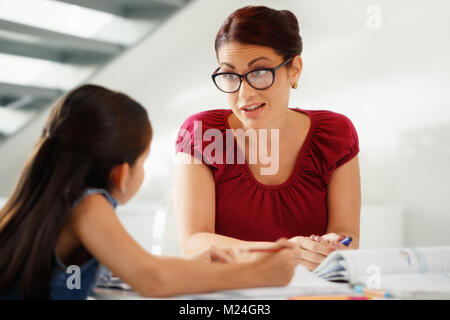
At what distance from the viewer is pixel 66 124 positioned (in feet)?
2.74

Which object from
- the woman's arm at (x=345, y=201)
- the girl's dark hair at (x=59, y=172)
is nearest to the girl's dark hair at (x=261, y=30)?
the woman's arm at (x=345, y=201)

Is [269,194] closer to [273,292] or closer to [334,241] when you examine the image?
[334,241]

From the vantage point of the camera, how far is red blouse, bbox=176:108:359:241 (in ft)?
4.66

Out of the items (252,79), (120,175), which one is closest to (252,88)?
(252,79)

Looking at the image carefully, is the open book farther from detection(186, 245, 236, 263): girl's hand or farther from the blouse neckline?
the blouse neckline

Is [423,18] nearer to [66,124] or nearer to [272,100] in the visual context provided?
[272,100]

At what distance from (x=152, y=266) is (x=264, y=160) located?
76 cm

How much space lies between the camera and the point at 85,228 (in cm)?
78

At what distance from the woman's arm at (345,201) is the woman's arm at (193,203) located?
13.2 inches

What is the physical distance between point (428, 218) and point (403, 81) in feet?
2.59

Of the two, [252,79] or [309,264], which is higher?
[252,79]

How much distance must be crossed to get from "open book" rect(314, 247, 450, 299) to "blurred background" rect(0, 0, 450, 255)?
1.73 m

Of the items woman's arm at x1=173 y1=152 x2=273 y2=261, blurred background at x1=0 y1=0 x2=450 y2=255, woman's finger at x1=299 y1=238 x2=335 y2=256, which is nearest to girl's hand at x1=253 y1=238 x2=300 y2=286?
woman's finger at x1=299 y1=238 x2=335 y2=256
